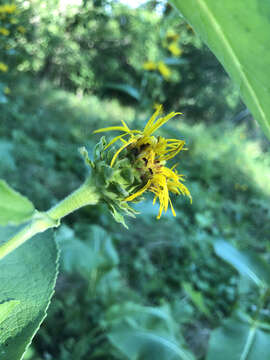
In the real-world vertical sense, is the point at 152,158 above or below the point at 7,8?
above

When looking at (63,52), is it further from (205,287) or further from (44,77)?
(205,287)

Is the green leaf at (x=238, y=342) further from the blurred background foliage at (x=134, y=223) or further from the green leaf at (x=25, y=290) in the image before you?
the green leaf at (x=25, y=290)

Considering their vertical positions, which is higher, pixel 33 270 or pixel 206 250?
pixel 33 270

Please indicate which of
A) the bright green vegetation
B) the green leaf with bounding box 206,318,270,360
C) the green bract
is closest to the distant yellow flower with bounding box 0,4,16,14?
the bright green vegetation

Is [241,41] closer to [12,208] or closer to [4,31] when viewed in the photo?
[12,208]

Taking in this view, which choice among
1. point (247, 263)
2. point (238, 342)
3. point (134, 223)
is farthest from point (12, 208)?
point (134, 223)

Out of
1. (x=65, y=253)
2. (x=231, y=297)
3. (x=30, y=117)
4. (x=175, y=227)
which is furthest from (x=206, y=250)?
(x=30, y=117)
